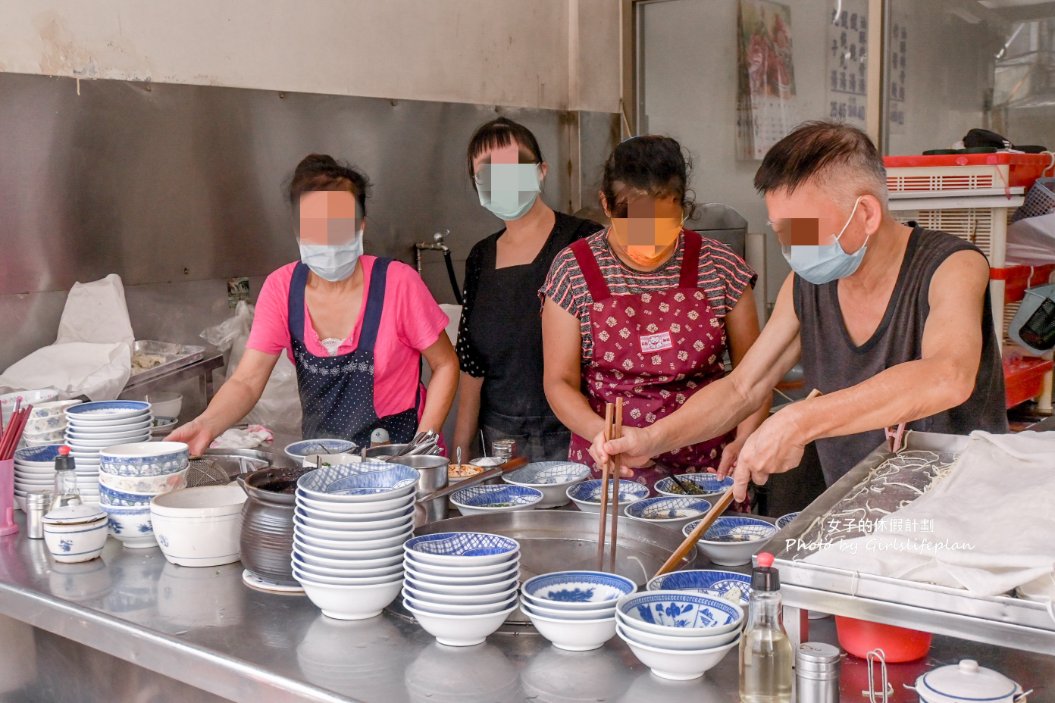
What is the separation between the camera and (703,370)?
2.95 metres

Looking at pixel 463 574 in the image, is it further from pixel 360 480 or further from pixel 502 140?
pixel 502 140

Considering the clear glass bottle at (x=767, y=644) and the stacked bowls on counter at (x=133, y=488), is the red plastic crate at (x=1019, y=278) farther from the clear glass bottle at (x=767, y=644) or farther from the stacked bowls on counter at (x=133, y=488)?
the stacked bowls on counter at (x=133, y=488)

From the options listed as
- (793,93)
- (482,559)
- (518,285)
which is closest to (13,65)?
(518,285)

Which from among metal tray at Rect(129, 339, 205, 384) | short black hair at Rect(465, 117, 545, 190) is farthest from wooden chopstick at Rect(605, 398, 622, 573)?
metal tray at Rect(129, 339, 205, 384)

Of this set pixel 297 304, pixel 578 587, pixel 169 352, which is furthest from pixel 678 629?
pixel 169 352

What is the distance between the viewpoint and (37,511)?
227cm

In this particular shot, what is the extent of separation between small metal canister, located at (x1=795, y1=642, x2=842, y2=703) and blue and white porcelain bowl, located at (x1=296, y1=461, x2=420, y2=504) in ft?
2.36

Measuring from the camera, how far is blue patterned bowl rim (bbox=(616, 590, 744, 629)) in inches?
62.1

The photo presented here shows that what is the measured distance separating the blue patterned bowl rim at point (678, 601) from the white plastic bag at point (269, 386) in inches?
98.1

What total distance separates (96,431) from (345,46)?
2.69m

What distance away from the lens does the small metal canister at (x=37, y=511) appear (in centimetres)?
227

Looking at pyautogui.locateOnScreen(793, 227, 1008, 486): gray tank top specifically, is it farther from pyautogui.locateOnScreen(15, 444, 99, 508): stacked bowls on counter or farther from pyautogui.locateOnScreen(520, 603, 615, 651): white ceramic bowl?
pyautogui.locateOnScreen(15, 444, 99, 508): stacked bowls on counter

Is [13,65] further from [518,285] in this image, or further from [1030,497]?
[1030,497]

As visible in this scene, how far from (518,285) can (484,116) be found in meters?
2.11
